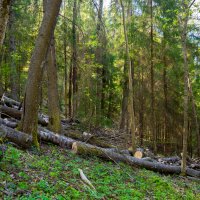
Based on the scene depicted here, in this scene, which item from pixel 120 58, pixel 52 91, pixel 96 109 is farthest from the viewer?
pixel 120 58

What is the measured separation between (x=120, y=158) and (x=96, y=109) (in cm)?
743

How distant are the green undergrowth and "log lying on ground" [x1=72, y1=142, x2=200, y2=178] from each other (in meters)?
0.27

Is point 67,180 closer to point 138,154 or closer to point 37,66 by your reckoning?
point 37,66

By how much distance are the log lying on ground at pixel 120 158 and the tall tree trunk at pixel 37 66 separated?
189 centimetres

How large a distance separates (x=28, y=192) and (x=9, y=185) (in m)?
0.35

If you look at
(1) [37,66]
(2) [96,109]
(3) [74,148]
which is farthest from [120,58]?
(1) [37,66]

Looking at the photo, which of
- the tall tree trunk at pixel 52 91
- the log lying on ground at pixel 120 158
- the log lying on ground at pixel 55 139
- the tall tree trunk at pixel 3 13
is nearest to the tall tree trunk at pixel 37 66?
the log lying on ground at pixel 55 139

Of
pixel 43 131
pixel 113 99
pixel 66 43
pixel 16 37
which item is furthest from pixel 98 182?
pixel 113 99

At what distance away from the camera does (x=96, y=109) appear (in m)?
17.4

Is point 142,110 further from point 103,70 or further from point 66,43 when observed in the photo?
point 66,43

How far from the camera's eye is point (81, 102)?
16.7 m

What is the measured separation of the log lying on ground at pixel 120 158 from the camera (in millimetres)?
9495

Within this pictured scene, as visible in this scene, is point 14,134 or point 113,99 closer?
point 14,134

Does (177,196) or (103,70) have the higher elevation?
(103,70)
